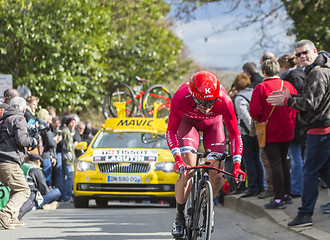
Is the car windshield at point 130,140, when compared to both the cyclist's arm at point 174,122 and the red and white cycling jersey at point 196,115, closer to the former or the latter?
the red and white cycling jersey at point 196,115

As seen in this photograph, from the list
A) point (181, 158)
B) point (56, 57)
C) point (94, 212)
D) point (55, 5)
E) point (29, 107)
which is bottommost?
point (94, 212)

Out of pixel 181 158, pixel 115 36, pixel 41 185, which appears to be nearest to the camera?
pixel 181 158

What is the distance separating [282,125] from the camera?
10.1 metres

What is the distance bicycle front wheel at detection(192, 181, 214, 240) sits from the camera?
21.8 feet

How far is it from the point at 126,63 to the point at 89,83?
4.99m

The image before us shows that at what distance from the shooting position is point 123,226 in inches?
399

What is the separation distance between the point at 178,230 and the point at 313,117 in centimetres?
215

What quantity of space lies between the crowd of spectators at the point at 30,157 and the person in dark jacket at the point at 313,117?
3.99 metres

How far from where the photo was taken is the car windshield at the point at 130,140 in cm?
1402

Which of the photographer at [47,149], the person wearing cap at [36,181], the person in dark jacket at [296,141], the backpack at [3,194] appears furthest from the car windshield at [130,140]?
the person in dark jacket at [296,141]

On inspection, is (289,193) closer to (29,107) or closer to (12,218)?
(12,218)

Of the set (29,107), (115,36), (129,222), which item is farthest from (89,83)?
(129,222)

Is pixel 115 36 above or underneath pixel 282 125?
above

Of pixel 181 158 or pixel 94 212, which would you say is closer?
pixel 181 158
